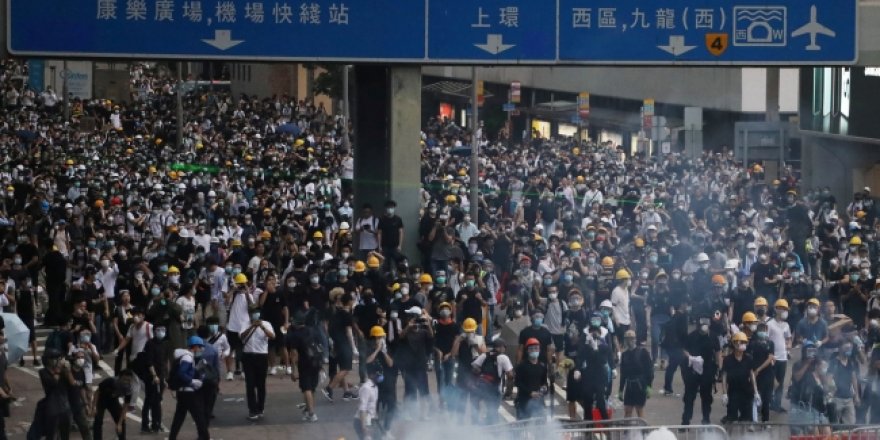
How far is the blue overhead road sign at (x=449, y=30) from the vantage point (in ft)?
71.1

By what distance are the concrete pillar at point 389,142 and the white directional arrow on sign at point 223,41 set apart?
6.57 feet

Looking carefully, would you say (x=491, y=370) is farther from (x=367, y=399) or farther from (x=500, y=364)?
(x=367, y=399)

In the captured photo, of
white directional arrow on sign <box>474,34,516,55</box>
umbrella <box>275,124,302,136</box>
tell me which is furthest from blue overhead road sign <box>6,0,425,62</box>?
umbrella <box>275,124,302,136</box>

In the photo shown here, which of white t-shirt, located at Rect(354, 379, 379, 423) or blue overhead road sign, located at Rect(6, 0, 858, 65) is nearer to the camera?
white t-shirt, located at Rect(354, 379, 379, 423)

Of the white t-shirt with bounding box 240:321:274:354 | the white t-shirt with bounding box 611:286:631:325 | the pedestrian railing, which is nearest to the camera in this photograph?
the pedestrian railing

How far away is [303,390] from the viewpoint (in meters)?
17.8

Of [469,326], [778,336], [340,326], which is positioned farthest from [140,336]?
[778,336]

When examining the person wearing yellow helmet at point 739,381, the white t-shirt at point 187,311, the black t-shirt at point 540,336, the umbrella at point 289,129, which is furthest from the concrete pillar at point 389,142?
the umbrella at point 289,129

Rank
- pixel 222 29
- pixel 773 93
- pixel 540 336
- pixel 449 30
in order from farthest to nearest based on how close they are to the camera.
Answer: pixel 773 93
pixel 449 30
pixel 222 29
pixel 540 336

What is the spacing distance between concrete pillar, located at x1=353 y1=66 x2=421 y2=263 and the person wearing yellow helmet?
7.13 metres

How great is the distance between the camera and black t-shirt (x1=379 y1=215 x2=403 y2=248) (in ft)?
76.1

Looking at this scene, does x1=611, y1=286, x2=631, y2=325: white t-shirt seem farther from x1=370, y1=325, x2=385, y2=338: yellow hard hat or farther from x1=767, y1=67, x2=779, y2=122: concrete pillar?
x1=767, y1=67, x2=779, y2=122: concrete pillar

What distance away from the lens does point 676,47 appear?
73.3ft

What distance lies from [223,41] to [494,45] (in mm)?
3403
